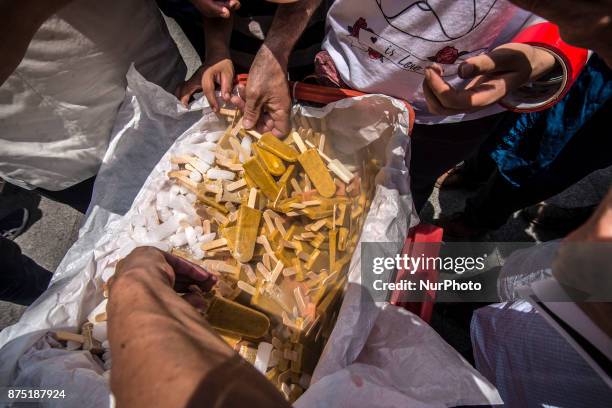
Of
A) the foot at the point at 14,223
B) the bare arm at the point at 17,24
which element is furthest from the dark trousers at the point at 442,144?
the foot at the point at 14,223

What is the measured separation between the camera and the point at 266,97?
160 centimetres

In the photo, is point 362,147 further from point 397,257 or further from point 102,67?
point 102,67

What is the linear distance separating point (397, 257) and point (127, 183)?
52.4 inches

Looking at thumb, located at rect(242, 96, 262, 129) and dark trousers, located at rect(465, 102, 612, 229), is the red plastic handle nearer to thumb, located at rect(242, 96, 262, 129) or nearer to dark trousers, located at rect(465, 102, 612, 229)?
thumb, located at rect(242, 96, 262, 129)

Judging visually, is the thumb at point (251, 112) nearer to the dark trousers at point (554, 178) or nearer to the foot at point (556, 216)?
the dark trousers at point (554, 178)

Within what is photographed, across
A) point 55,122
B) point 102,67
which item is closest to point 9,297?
point 55,122

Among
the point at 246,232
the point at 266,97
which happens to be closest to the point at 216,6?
the point at 266,97

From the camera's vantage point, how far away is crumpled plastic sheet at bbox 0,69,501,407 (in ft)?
3.57

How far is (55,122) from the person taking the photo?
1.38m

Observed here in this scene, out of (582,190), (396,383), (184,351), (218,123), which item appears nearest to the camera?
(184,351)

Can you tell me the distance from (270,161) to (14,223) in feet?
7.22

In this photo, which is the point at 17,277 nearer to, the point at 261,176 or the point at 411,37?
the point at 261,176

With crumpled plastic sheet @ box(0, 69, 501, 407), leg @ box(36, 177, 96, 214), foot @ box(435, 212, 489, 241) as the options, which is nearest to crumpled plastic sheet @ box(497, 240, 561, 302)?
crumpled plastic sheet @ box(0, 69, 501, 407)

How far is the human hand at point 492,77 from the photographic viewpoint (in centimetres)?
119
